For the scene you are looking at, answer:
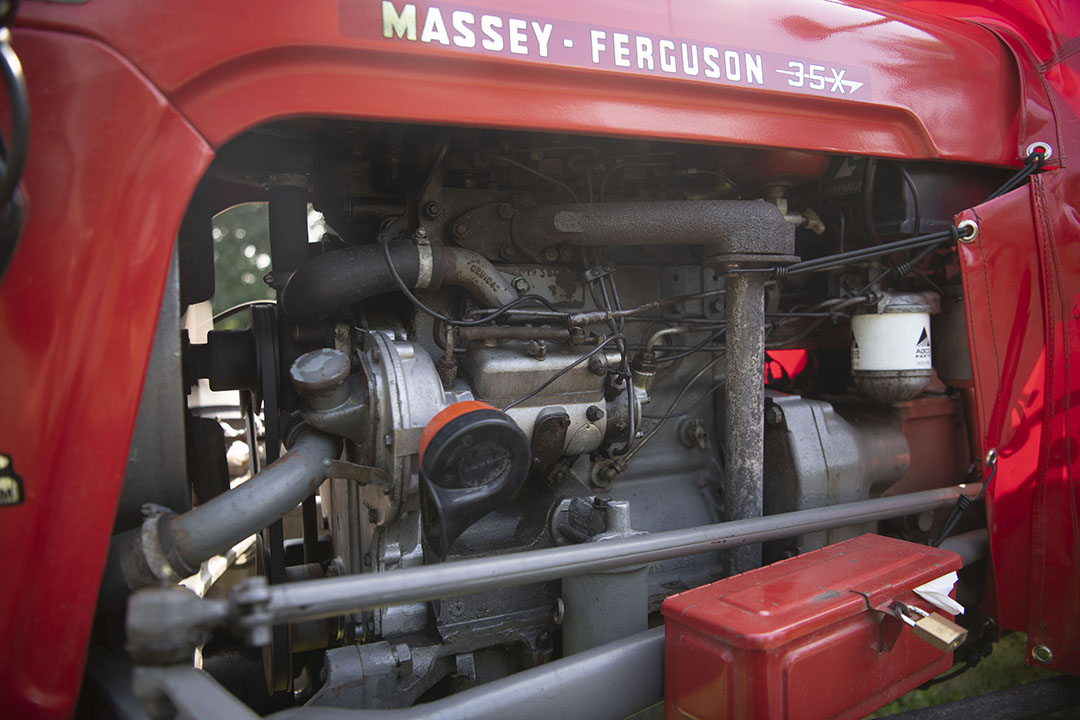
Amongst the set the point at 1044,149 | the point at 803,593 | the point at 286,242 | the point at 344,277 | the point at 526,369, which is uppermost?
the point at 1044,149

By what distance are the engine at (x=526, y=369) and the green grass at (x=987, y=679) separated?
66 centimetres

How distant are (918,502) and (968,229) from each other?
62 centimetres

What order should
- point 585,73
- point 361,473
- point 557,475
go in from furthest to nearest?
point 557,475 < point 361,473 < point 585,73

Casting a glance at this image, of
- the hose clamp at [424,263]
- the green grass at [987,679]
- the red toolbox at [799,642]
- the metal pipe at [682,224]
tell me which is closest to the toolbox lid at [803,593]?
the red toolbox at [799,642]

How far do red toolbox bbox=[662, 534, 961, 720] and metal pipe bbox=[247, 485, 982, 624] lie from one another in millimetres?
80

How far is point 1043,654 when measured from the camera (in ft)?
5.23

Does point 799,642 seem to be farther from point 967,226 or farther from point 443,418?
point 967,226

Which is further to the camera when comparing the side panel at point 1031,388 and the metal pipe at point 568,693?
the side panel at point 1031,388

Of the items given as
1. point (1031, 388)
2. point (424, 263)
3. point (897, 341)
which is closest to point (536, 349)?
point (424, 263)

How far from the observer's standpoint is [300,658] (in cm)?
164

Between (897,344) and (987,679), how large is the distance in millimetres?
1283

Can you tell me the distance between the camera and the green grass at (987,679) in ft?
7.16

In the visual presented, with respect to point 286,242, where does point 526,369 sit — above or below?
below

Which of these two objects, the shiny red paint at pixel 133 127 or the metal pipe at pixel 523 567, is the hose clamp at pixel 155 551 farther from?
the metal pipe at pixel 523 567
